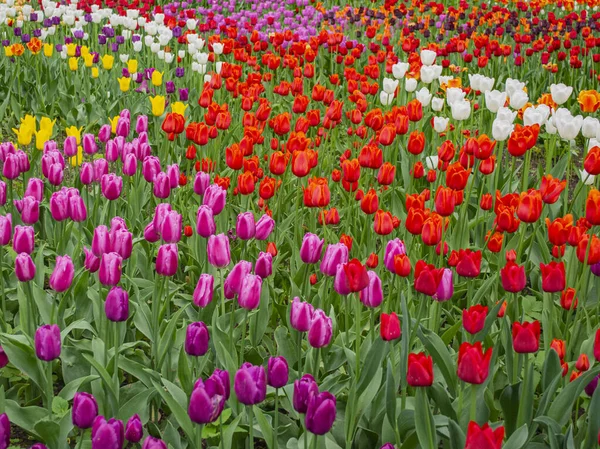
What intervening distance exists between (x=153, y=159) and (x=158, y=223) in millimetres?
752

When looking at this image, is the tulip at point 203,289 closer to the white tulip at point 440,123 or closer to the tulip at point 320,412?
the tulip at point 320,412

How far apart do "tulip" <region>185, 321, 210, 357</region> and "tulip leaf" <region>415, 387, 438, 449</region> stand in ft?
1.87

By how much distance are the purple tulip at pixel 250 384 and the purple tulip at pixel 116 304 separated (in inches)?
19.2

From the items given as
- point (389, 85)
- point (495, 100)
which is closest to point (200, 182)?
point (495, 100)

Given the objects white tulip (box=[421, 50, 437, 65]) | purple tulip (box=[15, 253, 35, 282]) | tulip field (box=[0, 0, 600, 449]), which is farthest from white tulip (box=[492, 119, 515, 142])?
purple tulip (box=[15, 253, 35, 282])

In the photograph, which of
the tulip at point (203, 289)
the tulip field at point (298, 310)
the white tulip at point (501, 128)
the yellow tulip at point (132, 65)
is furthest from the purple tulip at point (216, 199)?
the yellow tulip at point (132, 65)


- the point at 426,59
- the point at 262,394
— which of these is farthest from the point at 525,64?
the point at 262,394

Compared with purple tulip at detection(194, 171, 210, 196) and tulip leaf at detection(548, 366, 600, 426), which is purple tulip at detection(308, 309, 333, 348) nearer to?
tulip leaf at detection(548, 366, 600, 426)

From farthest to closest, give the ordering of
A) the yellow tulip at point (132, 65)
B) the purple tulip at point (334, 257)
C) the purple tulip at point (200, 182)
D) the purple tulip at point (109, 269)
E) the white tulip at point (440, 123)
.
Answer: the yellow tulip at point (132, 65)
the white tulip at point (440, 123)
the purple tulip at point (200, 182)
the purple tulip at point (334, 257)
the purple tulip at point (109, 269)

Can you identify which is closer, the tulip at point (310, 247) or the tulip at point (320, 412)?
the tulip at point (320, 412)

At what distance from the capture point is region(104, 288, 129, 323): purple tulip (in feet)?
6.55

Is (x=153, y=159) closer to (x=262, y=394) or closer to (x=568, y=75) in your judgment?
(x=262, y=394)

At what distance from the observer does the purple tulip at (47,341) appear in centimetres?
190

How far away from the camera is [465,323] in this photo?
2.00 metres
